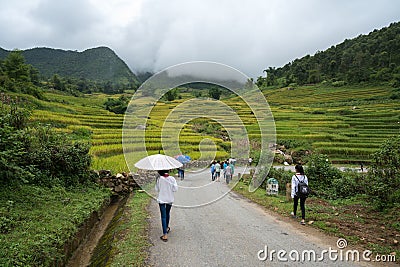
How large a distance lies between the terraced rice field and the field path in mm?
2413

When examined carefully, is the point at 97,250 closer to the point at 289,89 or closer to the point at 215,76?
the point at 215,76

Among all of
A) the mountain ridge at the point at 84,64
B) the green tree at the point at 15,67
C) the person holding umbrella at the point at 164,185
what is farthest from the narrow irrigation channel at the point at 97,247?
the mountain ridge at the point at 84,64

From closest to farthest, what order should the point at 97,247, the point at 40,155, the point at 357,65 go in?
the point at 97,247, the point at 40,155, the point at 357,65

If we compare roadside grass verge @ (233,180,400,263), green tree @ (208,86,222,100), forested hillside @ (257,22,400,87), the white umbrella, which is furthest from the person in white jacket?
forested hillside @ (257,22,400,87)

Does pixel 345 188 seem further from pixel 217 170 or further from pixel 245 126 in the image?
pixel 245 126

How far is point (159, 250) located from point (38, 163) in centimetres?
603

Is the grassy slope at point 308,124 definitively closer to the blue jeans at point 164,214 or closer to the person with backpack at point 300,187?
the blue jeans at point 164,214

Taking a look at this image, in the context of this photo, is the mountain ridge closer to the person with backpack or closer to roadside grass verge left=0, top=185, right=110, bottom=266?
roadside grass verge left=0, top=185, right=110, bottom=266

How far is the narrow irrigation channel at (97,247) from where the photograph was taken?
6.09 m

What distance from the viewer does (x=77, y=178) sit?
421 inches

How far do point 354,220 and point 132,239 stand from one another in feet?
18.6

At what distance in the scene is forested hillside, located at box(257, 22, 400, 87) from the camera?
70812 mm
